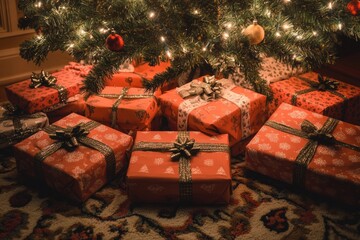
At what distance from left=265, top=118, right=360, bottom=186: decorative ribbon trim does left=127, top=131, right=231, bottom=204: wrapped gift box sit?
245mm

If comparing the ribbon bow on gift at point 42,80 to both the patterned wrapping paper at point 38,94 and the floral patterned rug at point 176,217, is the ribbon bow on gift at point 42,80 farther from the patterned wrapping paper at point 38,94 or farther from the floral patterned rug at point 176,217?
the floral patterned rug at point 176,217

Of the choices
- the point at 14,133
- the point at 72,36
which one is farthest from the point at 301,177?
the point at 14,133

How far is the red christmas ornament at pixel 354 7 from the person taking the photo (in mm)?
1406

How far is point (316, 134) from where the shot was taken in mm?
1522

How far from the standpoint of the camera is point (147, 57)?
151cm

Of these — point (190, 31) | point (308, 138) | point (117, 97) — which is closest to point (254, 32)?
point (190, 31)

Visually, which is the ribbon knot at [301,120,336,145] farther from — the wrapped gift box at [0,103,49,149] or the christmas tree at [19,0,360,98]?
the wrapped gift box at [0,103,49,149]

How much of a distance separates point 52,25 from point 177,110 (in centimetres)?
58

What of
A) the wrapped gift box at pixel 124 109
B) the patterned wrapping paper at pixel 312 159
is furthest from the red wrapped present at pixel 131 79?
the patterned wrapping paper at pixel 312 159

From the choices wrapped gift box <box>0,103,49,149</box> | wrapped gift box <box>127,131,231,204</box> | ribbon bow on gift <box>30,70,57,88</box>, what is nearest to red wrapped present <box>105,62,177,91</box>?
ribbon bow on gift <box>30,70,57,88</box>

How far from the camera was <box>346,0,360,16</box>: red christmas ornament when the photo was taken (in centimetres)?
141

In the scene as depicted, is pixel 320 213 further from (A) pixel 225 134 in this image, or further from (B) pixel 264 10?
(B) pixel 264 10

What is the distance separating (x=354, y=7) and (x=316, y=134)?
1.49 ft

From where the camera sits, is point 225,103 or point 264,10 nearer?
point 264,10
